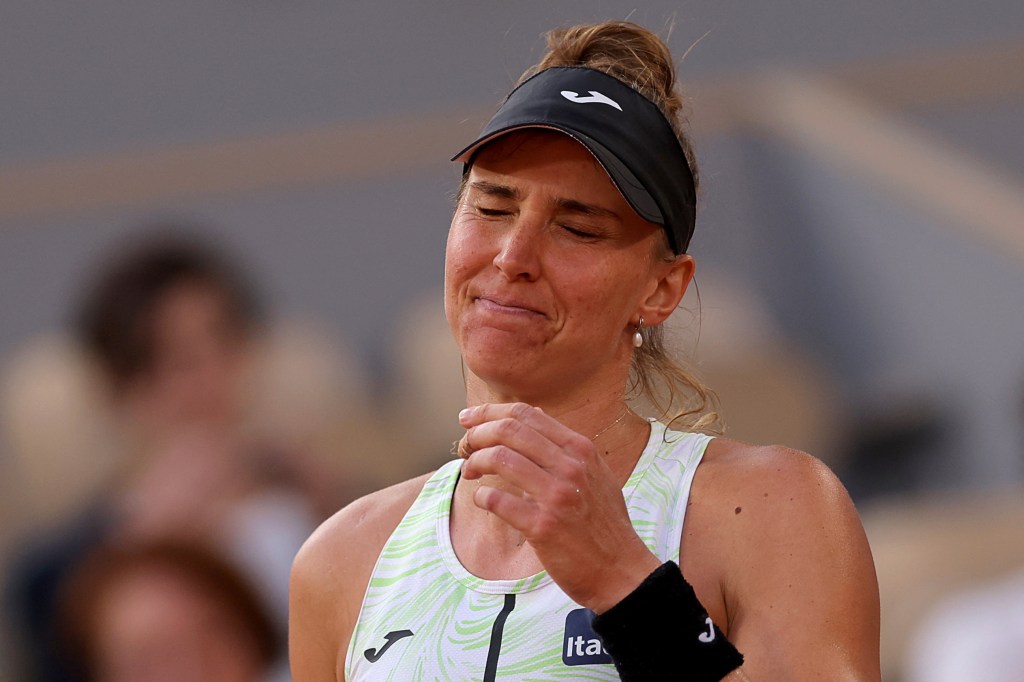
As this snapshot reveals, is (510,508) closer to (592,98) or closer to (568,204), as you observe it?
(568,204)

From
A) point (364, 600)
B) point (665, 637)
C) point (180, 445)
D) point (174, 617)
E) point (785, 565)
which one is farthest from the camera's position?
point (180, 445)

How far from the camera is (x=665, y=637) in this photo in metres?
1.62

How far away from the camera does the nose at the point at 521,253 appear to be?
1.86 meters

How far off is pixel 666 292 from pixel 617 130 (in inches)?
9.7

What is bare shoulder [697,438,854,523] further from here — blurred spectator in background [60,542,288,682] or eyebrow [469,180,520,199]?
blurred spectator in background [60,542,288,682]

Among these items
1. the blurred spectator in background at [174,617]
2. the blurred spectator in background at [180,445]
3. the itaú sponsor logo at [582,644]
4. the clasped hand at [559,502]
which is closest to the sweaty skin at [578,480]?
the clasped hand at [559,502]

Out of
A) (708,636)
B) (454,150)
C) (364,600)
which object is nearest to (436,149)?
(454,150)

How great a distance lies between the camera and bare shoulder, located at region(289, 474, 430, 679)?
2031 millimetres

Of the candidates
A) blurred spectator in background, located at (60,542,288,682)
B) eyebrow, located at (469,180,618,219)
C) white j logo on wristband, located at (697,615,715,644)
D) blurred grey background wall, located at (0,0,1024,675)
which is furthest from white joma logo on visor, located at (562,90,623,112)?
blurred grey background wall, located at (0,0,1024,675)

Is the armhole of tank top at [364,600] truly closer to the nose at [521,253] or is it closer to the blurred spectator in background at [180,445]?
Result: the nose at [521,253]

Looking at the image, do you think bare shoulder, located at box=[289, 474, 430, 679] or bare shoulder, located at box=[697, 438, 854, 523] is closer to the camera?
bare shoulder, located at box=[697, 438, 854, 523]

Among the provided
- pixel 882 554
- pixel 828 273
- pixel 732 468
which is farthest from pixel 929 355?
pixel 732 468

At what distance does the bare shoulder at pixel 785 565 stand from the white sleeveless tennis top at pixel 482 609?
0.05 meters

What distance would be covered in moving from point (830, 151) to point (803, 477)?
19.1ft
